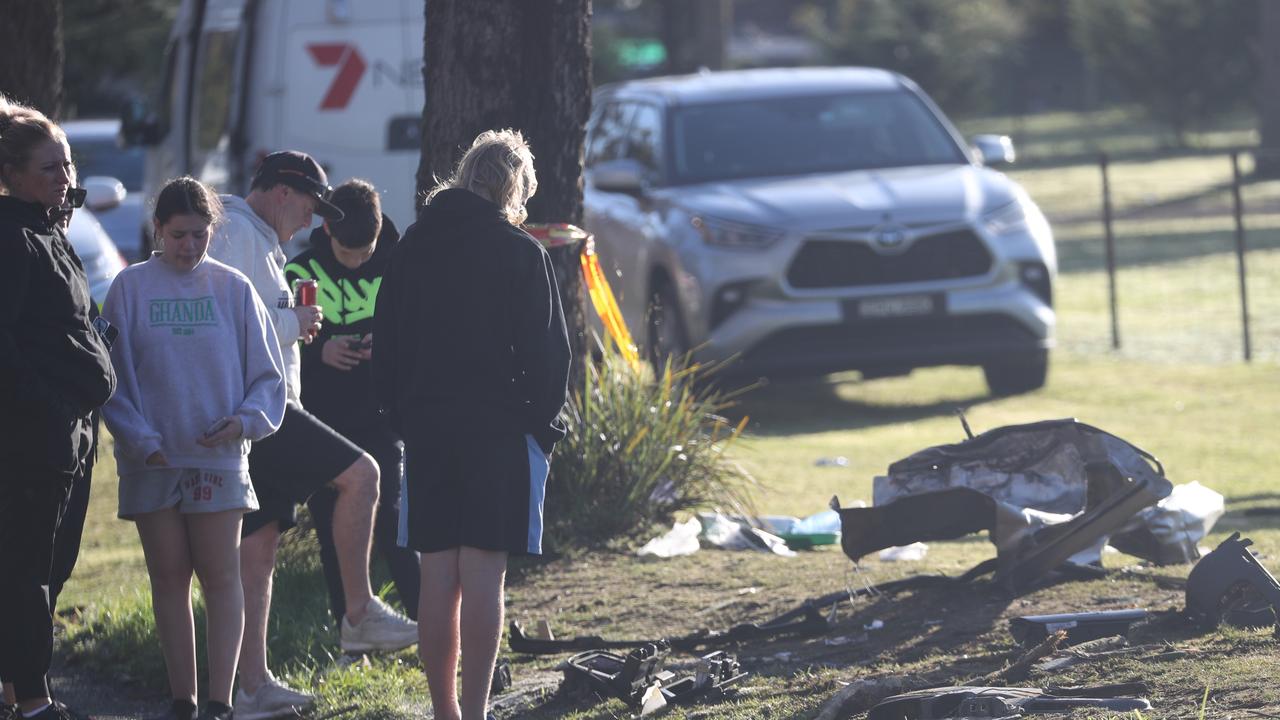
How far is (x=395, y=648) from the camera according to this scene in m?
6.43

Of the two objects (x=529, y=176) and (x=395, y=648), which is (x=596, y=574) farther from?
(x=529, y=176)

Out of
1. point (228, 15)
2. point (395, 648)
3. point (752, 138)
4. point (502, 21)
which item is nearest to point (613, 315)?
point (502, 21)

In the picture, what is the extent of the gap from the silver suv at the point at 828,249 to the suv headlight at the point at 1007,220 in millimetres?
11

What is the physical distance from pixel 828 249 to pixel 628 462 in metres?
3.77

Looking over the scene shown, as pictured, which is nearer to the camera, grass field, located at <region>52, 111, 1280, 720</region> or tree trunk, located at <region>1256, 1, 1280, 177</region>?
grass field, located at <region>52, 111, 1280, 720</region>

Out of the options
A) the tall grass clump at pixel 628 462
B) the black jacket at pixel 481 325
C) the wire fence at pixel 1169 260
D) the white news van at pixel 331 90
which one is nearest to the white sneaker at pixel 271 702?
the black jacket at pixel 481 325

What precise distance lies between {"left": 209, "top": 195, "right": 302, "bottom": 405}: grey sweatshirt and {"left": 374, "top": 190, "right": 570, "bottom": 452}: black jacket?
79cm

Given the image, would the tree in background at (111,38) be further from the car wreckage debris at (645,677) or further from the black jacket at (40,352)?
the black jacket at (40,352)

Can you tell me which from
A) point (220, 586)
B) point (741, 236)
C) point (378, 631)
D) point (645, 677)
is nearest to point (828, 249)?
point (741, 236)

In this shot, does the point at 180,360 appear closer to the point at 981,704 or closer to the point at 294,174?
the point at 294,174

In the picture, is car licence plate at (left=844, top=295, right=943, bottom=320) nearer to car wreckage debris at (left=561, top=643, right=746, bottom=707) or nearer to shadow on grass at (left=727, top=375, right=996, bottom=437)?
shadow on grass at (left=727, top=375, right=996, bottom=437)

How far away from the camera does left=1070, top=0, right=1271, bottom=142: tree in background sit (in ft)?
142

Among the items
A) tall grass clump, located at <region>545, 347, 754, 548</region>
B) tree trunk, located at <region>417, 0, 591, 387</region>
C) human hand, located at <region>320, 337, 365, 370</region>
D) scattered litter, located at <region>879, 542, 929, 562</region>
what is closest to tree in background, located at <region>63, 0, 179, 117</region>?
tree trunk, located at <region>417, 0, 591, 387</region>

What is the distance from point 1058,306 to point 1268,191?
14306 mm
